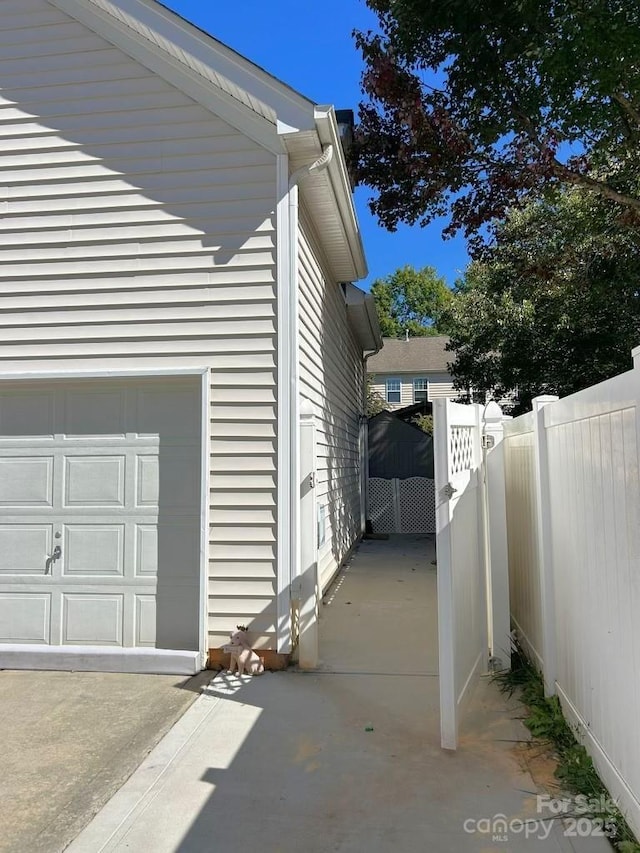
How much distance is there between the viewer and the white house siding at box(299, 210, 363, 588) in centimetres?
557

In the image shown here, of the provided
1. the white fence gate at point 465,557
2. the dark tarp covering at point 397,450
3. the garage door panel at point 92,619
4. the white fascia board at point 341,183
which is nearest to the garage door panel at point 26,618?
the garage door panel at point 92,619

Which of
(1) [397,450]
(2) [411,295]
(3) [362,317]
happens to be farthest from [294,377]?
(2) [411,295]

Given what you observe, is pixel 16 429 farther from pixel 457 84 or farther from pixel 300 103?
pixel 457 84

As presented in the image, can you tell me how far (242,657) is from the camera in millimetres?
4223

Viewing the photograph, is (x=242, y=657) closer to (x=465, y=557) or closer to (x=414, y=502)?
(x=465, y=557)

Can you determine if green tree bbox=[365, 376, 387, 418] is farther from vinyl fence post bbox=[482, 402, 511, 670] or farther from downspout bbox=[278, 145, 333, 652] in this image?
vinyl fence post bbox=[482, 402, 511, 670]

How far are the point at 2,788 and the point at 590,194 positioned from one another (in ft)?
28.7

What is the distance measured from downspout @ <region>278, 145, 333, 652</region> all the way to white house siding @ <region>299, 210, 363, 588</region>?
56 centimetres

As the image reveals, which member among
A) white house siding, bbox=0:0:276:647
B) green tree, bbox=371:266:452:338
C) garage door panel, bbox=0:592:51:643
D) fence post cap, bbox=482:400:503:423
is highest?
green tree, bbox=371:266:452:338

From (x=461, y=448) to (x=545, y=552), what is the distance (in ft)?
2.63

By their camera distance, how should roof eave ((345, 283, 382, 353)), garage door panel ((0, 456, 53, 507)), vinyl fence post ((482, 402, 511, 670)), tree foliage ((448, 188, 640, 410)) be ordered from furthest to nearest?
roof eave ((345, 283, 382, 353)) < tree foliage ((448, 188, 640, 410)) < garage door panel ((0, 456, 53, 507)) < vinyl fence post ((482, 402, 511, 670))

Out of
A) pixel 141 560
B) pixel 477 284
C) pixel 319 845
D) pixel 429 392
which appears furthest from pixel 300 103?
pixel 429 392

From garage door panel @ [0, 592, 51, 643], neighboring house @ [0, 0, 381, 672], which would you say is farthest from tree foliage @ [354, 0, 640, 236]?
garage door panel @ [0, 592, 51, 643]

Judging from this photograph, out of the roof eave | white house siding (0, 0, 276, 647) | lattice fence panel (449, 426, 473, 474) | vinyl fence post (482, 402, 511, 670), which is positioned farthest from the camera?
the roof eave
